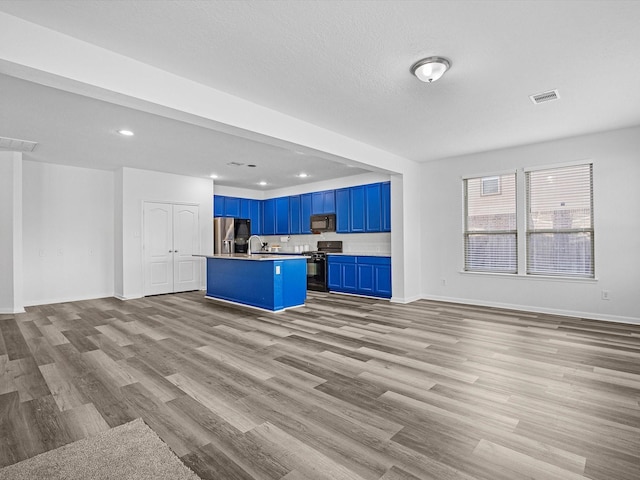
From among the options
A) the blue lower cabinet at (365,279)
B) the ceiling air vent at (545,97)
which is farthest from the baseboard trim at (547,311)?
the ceiling air vent at (545,97)

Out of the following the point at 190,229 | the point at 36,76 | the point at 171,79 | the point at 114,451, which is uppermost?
the point at 171,79

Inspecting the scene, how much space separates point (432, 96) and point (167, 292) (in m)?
6.58

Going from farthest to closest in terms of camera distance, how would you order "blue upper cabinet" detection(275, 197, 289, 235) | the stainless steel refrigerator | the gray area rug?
1. "blue upper cabinet" detection(275, 197, 289, 235)
2. the stainless steel refrigerator
3. the gray area rug

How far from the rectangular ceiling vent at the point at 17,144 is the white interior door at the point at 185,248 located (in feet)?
8.94

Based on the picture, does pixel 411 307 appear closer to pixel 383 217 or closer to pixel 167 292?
pixel 383 217

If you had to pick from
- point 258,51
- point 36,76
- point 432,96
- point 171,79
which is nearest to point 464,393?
point 432,96

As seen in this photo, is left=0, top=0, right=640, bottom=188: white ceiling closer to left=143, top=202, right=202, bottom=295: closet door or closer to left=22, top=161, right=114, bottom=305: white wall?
left=22, top=161, right=114, bottom=305: white wall

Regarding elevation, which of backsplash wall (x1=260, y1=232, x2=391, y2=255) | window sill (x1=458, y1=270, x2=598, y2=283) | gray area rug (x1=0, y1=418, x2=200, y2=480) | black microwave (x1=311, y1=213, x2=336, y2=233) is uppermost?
black microwave (x1=311, y1=213, x2=336, y2=233)

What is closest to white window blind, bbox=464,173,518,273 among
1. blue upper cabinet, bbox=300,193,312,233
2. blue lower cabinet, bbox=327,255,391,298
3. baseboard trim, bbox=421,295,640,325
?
baseboard trim, bbox=421,295,640,325

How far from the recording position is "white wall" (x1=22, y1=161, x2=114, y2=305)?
20.8 ft

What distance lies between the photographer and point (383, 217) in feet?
23.0

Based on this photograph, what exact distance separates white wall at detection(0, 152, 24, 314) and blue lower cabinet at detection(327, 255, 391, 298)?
18.6 feet

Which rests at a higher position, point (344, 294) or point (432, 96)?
point (432, 96)

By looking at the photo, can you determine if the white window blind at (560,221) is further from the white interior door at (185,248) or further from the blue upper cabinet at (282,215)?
the white interior door at (185,248)
